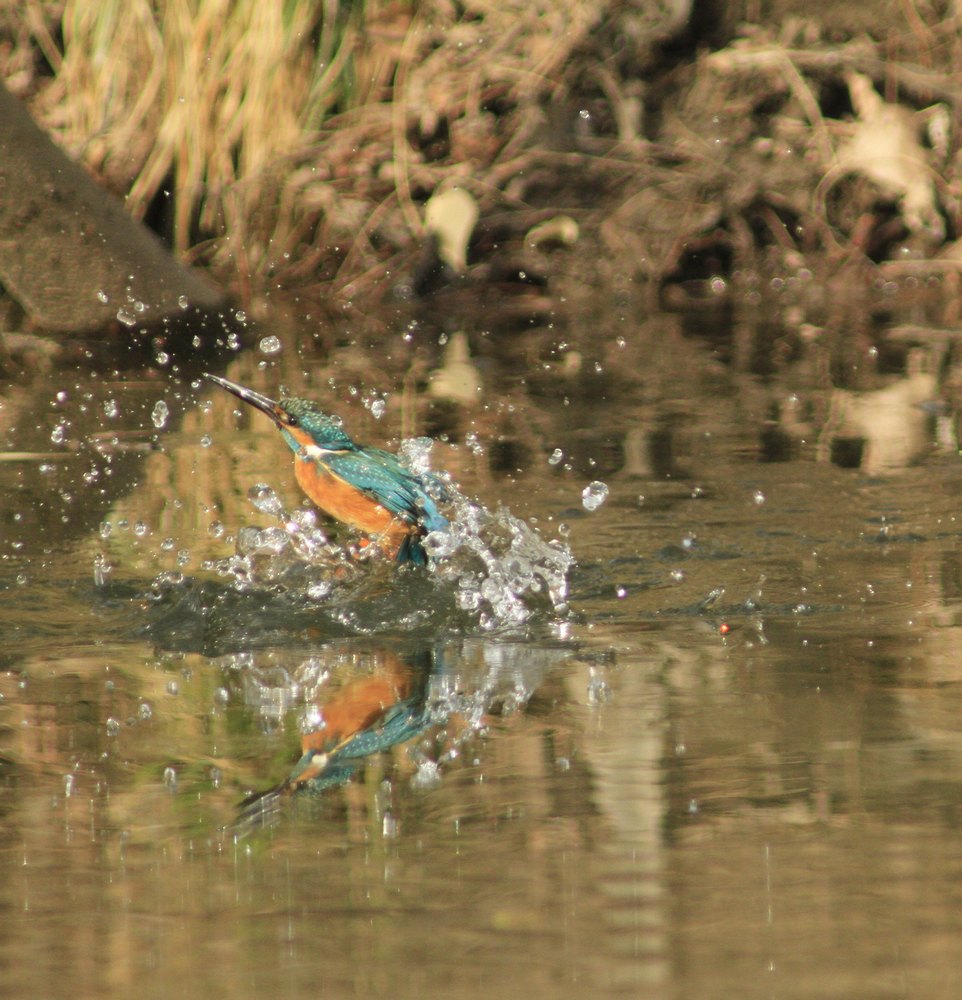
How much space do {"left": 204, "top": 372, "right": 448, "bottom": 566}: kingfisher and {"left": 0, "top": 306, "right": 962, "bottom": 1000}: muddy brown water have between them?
184mm

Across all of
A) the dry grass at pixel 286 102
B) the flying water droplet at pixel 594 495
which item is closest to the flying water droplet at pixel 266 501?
the flying water droplet at pixel 594 495

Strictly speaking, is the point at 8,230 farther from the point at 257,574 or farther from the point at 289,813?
the point at 289,813

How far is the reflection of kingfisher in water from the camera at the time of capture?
2.84 metres

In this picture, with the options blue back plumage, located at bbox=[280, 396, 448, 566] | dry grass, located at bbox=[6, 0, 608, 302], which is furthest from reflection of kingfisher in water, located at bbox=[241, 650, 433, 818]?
dry grass, located at bbox=[6, 0, 608, 302]

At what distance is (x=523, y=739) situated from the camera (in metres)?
3.04

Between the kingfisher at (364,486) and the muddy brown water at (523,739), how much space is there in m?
0.18

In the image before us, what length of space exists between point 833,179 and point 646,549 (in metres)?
5.61

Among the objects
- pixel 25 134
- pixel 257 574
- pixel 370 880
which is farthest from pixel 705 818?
pixel 25 134

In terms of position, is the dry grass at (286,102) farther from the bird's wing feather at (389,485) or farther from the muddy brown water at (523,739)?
the bird's wing feather at (389,485)

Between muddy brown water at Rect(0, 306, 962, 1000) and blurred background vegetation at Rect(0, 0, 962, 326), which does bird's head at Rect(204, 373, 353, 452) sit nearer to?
muddy brown water at Rect(0, 306, 962, 1000)

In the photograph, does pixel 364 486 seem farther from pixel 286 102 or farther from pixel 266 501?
pixel 286 102

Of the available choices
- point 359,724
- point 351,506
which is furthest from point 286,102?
point 359,724

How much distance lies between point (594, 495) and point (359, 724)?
1.84m

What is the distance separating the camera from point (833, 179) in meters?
9.55
